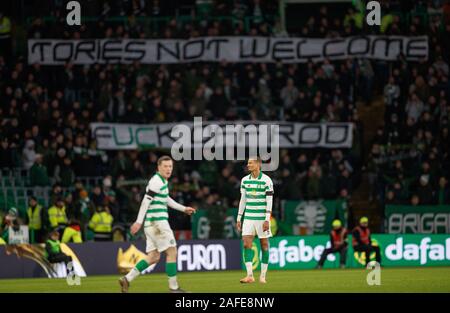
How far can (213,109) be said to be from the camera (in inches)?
1382

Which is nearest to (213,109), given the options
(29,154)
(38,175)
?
(29,154)

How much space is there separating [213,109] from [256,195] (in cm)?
1349

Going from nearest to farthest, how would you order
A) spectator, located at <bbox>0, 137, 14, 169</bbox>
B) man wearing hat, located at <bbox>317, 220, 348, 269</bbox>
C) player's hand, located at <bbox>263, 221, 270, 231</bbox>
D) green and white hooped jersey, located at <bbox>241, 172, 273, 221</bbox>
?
player's hand, located at <bbox>263, 221, 270, 231</bbox> → green and white hooped jersey, located at <bbox>241, 172, 273, 221</bbox> → man wearing hat, located at <bbox>317, 220, 348, 269</bbox> → spectator, located at <bbox>0, 137, 14, 169</bbox>

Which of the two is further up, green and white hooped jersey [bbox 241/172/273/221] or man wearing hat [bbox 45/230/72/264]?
green and white hooped jersey [bbox 241/172/273/221]

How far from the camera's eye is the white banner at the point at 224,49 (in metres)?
35.4

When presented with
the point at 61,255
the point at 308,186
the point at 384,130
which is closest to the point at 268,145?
the point at 308,186

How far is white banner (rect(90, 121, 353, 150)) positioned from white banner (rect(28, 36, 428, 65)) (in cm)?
257

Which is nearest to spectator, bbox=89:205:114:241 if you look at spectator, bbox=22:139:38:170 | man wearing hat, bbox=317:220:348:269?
spectator, bbox=22:139:38:170

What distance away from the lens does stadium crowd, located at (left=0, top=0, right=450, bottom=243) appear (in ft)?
110

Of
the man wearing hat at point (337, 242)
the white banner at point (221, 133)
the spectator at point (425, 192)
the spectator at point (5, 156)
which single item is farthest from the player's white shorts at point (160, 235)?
the spectator at point (425, 192)

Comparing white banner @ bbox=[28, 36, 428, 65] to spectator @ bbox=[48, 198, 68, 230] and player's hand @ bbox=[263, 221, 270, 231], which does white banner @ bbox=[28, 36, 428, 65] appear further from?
player's hand @ bbox=[263, 221, 270, 231]

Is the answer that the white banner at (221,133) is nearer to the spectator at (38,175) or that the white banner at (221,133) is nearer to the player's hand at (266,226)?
the spectator at (38,175)

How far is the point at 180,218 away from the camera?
32.1m

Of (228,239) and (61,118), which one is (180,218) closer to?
(228,239)
